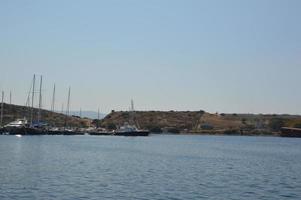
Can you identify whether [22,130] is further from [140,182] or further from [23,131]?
[140,182]

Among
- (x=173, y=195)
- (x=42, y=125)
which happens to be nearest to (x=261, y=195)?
(x=173, y=195)

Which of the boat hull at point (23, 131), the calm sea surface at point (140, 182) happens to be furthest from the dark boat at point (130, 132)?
the calm sea surface at point (140, 182)

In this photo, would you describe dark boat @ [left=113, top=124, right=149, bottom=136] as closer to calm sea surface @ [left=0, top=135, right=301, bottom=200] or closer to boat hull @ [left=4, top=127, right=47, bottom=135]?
boat hull @ [left=4, top=127, right=47, bottom=135]

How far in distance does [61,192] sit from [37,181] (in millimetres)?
5814

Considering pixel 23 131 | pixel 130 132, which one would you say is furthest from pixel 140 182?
pixel 130 132

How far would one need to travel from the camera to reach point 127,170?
54562 mm

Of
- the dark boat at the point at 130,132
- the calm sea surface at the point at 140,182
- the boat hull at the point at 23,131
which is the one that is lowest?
the calm sea surface at the point at 140,182

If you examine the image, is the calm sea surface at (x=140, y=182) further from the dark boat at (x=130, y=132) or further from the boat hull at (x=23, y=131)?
the dark boat at (x=130, y=132)

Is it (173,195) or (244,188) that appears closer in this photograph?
(173,195)

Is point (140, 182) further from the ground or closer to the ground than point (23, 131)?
closer to the ground

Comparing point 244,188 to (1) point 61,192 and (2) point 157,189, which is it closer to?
(2) point 157,189

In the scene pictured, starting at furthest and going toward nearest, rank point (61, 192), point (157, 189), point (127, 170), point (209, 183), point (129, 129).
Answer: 1. point (129, 129)
2. point (127, 170)
3. point (209, 183)
4. point (157, 189)
5. point (61, 192)

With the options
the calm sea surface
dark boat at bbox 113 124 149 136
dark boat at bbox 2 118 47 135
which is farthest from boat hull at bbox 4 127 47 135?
the calm sea surface

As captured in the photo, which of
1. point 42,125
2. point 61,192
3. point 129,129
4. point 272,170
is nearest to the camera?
point 61,192
